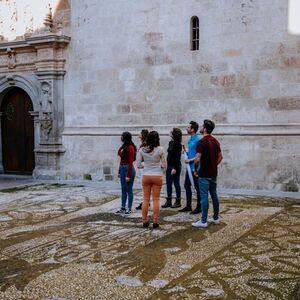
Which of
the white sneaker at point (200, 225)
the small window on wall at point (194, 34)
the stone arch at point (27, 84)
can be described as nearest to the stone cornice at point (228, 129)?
the stone arch at point (27, 84)

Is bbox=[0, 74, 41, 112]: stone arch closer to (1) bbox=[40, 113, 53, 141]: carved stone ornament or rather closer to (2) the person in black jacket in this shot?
(1) bbox=[40, 113, 53, 141]: carved stone ornament

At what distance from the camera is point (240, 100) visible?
10.0 m

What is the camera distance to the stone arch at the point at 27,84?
12695 mm

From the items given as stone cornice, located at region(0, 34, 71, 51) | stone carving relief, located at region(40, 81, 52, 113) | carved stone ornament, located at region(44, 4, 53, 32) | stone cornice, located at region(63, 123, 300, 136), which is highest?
carved stone ornament, located at region(44, 4, 53, 32)

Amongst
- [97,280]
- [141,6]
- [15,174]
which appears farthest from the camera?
[15,174]

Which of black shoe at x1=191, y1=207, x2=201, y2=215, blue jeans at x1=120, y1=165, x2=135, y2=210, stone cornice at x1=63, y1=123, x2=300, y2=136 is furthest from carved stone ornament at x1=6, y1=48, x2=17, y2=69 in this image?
black shoe at x1=191, y1=207, x2=201, y2=215

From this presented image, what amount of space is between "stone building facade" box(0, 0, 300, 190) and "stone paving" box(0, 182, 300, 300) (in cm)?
198

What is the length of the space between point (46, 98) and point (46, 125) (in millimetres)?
707

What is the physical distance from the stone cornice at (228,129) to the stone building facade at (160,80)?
0.9 inches

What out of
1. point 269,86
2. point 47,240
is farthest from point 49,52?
point 47,240

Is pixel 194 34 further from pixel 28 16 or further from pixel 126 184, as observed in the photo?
pixel 28 16

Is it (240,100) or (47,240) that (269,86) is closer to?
(240,100)

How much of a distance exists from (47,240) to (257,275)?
2.82m

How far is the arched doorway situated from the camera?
1334cm
